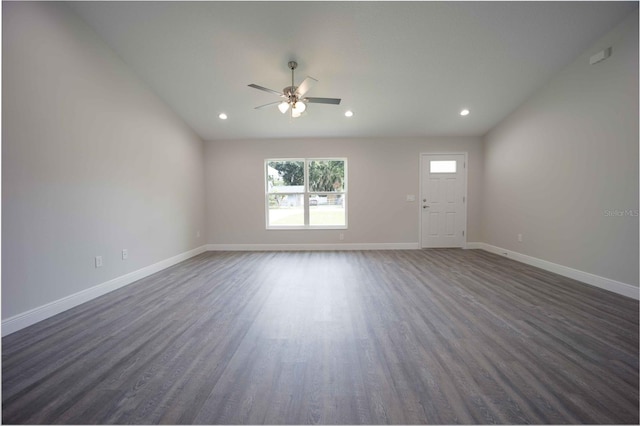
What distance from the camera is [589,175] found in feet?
Answer: 10.7

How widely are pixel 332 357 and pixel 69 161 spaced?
3389 mm

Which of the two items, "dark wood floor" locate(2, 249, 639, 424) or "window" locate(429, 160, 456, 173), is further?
"window" locate(429, 160, 456, 173)

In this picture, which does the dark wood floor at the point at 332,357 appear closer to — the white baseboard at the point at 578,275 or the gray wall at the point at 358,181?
the white baseboard at the point at 578,275

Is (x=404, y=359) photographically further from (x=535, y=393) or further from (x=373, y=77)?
(x=373, y=77)

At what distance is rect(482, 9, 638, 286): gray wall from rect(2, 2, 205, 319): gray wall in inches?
246

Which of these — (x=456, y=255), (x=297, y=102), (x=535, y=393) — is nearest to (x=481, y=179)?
(x=456, y=255)

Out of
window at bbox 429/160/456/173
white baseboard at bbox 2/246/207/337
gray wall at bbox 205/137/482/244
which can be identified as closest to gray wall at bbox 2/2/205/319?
white baseboard at bbox 2/246/207/337

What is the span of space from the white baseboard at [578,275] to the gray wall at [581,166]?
64 mm

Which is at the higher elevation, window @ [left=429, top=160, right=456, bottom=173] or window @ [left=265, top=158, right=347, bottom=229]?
window @ [left=429, top=160, right=456, bottom=173]

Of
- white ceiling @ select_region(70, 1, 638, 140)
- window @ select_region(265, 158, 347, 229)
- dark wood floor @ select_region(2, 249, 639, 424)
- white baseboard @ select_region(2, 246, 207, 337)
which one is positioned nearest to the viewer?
dark wood floor @ select_region(2, 249, 639, 424)

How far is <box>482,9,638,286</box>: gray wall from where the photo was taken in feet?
9.29

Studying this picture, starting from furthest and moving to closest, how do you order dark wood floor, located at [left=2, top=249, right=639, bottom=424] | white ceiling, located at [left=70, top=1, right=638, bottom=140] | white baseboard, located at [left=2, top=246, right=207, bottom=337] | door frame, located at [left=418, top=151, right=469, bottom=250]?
door frame, located at [left=418, top=151, right=469, bottom=250], white ceiling, located at [left=70, top=1, right=638, bottom=140], white baseboard, located at [left=2, top=246, right=207, bottom=337], dark wood floor, located at [left=2, top=249, right=639, bottom=424]

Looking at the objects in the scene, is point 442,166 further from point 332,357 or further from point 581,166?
point 332,357

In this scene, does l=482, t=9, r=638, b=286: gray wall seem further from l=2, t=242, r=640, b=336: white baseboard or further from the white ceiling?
the white ceiling
